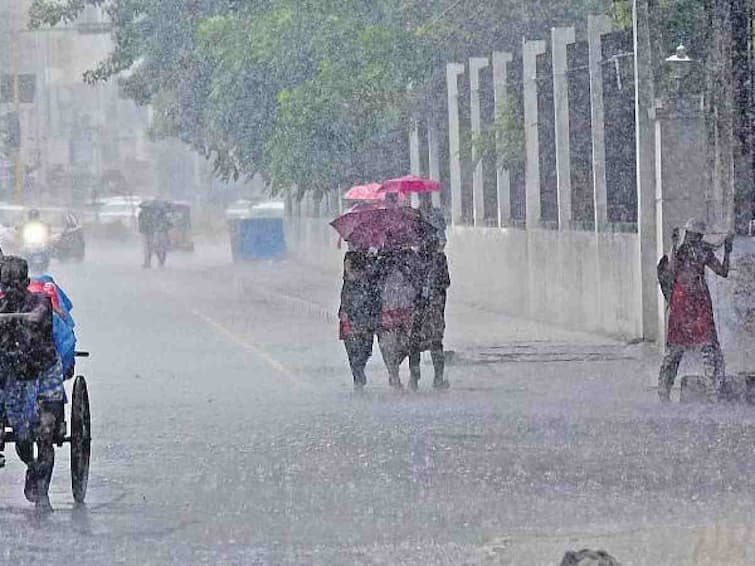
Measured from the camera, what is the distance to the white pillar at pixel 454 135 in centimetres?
3500

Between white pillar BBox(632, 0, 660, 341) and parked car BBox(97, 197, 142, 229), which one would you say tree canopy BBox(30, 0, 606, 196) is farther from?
parked car BBox(97, 197, 142, 229)

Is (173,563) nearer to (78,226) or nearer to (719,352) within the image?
(719,352)

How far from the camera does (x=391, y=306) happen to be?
753 inches

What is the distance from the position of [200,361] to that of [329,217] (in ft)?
87.7

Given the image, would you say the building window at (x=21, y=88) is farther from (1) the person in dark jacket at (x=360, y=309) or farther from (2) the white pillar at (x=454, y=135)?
(1) the person in dark jacket at (x=360, y=309)

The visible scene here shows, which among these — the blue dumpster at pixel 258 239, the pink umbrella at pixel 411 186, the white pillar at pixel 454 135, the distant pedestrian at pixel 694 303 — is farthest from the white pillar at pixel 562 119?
the blue dumpster at pixel 258 239

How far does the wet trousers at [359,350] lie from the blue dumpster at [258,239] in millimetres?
36925

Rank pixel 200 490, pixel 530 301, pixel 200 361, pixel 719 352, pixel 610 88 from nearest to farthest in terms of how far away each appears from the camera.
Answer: pixel 200 490, pixel 719 352, pixel 200 361, pixel 610 88, pixel 530 301

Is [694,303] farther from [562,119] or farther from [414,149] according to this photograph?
[414,149]

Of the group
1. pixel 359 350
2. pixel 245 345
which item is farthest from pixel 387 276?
pixel 245 345

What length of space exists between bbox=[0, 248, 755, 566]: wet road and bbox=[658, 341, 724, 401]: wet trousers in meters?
0.27

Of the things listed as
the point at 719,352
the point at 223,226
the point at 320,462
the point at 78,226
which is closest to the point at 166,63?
the point at 78,226

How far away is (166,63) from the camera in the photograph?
46281 mm

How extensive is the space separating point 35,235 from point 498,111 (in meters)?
22.9
